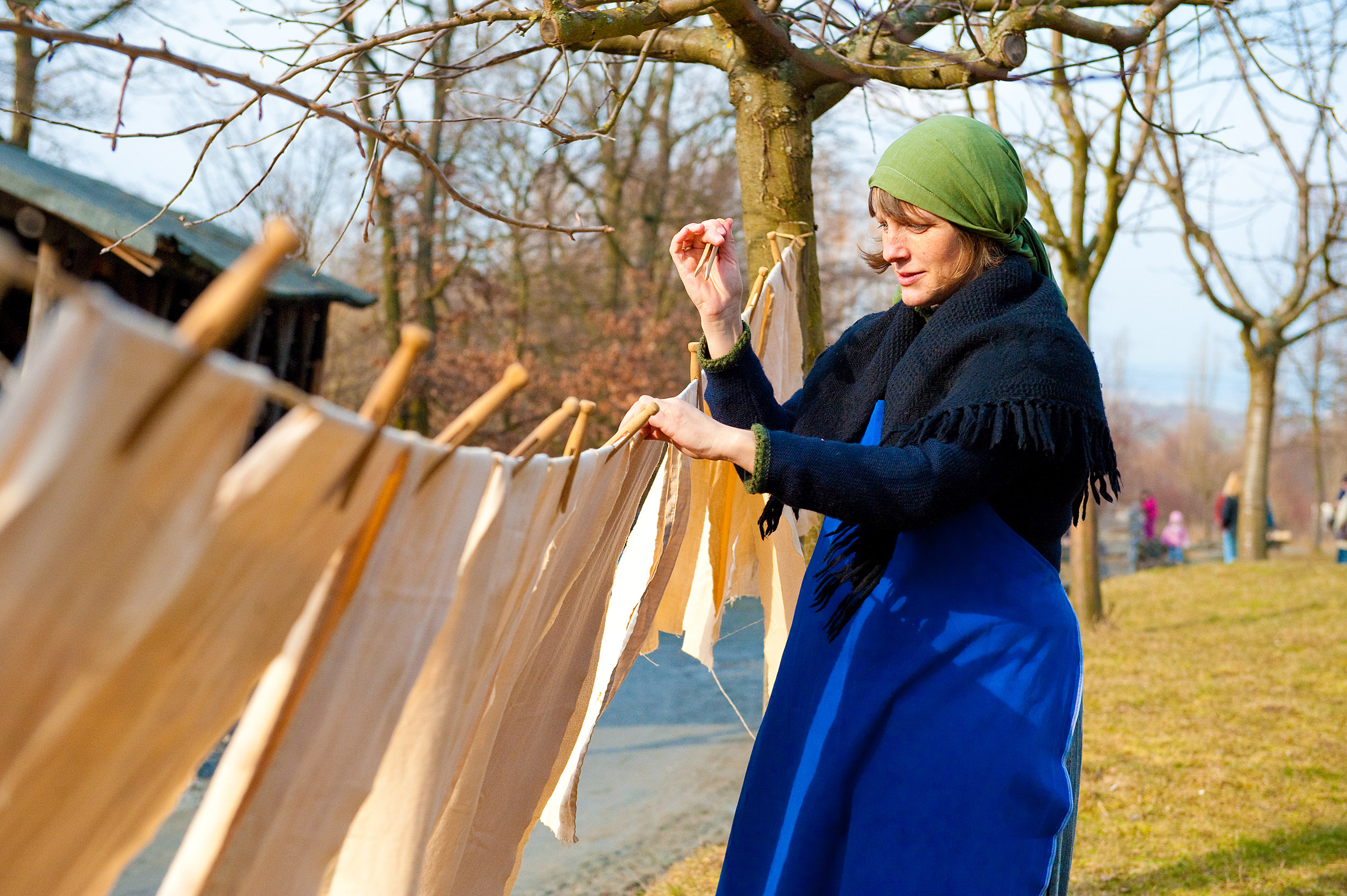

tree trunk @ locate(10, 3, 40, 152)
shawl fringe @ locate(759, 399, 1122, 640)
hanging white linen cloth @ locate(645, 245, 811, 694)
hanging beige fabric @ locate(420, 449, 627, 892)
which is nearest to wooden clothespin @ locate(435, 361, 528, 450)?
hanging beige fabric @ locate(420, 449, 627, 892)

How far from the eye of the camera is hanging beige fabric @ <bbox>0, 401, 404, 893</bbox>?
83cm

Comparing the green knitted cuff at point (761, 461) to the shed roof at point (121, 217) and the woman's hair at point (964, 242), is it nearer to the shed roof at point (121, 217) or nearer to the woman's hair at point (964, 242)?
the woman's hair at point (964, 242)

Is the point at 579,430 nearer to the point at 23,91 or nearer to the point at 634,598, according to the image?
the point at 634,598

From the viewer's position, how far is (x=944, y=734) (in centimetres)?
173

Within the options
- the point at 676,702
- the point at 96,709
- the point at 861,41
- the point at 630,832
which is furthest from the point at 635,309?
the point at 96,709

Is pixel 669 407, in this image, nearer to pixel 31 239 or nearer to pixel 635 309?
pixel 31 239

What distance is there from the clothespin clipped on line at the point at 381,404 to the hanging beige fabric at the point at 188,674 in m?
0.01

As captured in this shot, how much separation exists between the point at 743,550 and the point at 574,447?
1.50 metres

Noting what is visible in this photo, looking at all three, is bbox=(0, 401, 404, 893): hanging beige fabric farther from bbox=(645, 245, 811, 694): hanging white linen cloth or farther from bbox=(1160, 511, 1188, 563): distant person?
bbox=(1160, 511, 1188, 563): distant person

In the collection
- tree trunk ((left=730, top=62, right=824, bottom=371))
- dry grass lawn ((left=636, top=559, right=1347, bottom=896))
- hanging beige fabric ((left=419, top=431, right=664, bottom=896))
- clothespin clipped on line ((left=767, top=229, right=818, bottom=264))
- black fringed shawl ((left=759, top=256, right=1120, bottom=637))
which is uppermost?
tree trunk ((left=730, top=62, right=824, bottom=371))

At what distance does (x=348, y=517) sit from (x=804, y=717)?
116 cm

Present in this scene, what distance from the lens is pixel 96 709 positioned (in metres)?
0.83

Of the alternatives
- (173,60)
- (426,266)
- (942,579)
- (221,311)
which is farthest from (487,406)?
(426,266)

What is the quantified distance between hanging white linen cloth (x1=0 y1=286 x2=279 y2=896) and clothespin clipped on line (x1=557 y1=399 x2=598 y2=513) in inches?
20.3
